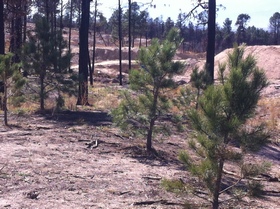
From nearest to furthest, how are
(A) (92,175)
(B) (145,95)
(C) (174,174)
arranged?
(A) (92,175) → (C) (174,174) → (B) (145,95)

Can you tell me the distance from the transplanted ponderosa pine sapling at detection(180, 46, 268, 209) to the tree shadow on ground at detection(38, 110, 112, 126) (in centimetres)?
633

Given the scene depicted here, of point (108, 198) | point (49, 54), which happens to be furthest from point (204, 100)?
point (49, 54)

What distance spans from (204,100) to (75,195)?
2061 mm

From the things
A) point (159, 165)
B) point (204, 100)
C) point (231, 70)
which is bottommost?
point (159, 165)

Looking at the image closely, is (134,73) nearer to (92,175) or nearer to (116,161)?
(116,161)

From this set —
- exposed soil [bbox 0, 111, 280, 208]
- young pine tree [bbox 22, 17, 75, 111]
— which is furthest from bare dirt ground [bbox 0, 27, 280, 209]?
young pine tree [bbox 22, 17, 75, 111]

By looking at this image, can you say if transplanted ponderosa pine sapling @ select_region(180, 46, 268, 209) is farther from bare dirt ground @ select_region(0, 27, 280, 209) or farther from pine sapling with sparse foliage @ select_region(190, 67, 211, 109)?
pine sapling with sparse foliage @ select_region(190, 67, 211, 109)

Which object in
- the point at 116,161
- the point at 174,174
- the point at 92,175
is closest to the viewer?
the point at 92,175

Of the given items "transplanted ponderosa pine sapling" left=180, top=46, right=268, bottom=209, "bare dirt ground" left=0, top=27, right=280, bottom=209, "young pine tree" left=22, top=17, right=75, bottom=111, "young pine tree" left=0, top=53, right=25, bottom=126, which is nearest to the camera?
"transplanted ponderosa pine sapling" left=180, top=46, right=268, bottom=209

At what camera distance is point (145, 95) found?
26.0 feet

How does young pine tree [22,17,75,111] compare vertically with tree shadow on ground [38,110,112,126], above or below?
above

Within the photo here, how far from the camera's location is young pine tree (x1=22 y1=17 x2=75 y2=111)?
11.9 metres

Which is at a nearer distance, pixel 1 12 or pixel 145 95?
pixel 145 95

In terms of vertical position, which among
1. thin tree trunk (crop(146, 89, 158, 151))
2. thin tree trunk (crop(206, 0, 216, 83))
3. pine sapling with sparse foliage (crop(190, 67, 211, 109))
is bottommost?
thin tree trunk (crop(146, 89, 158, 151))
